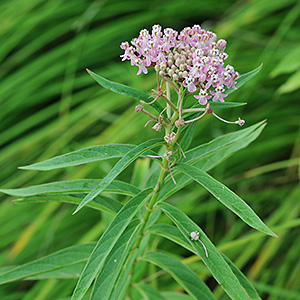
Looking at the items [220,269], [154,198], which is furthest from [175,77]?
[220,269]

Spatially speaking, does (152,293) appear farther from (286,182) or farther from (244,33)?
(244,33)

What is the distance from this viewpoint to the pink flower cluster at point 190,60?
961 millimetres

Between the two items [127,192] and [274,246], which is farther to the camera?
[274,246]

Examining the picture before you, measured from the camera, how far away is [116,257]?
40.8 inches

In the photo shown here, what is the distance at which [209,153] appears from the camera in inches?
46.1

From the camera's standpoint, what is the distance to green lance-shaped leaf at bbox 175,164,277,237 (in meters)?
0.92

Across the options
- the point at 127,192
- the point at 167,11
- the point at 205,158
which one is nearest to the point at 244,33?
the point at 167,11

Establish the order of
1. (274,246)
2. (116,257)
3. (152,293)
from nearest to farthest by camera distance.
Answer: (116,257) < (152,293) < (274,246)

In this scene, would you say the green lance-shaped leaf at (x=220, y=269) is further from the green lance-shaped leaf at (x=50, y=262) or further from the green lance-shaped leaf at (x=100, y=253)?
the green lance-shaped leaf at (x=50, y=262)

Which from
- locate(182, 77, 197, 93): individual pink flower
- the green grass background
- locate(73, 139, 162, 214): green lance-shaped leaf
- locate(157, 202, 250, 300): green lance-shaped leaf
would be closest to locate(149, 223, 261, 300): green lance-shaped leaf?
locate(157, 202, 250, 300): green lance-shaped leaf

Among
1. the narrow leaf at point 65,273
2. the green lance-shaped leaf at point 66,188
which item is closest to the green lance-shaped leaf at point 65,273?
the narrow leaf at point 65,273

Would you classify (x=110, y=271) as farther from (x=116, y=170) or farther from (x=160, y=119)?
(x=160, y=119)

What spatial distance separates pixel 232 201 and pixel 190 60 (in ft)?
1.13

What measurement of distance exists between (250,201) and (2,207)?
1299 mm
